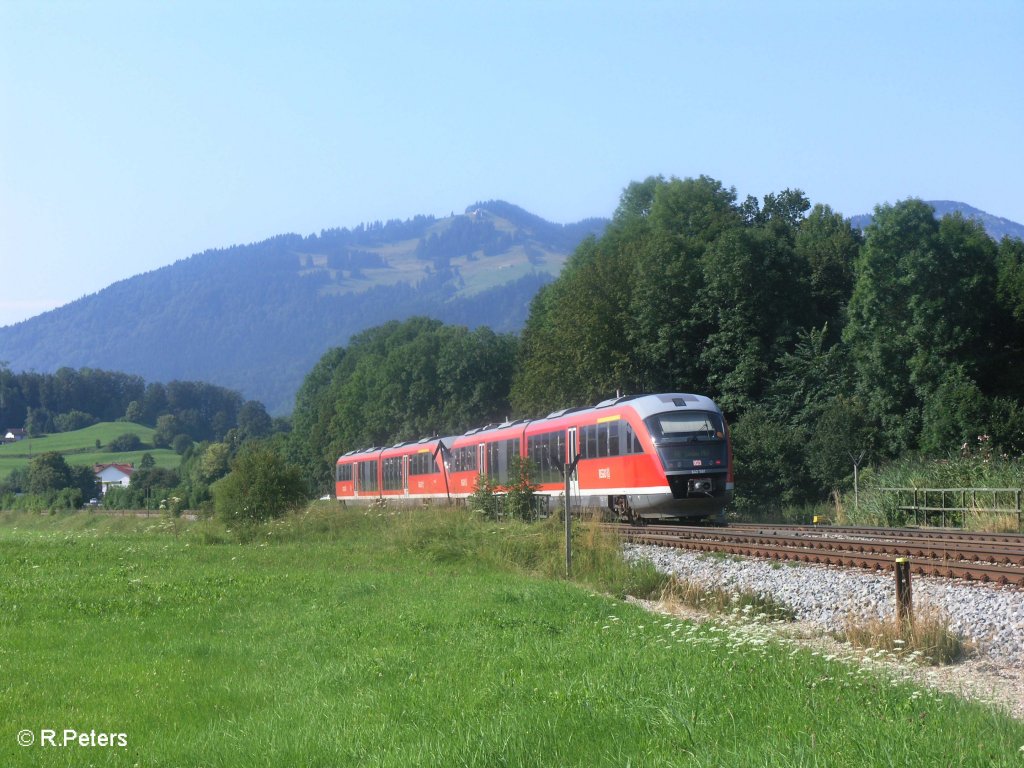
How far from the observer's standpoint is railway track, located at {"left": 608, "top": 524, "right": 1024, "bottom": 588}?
595 inches

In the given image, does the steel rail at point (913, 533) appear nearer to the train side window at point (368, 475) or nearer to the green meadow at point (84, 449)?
the train side window at point (368, 475)

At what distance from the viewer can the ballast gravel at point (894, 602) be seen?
33.0 ft

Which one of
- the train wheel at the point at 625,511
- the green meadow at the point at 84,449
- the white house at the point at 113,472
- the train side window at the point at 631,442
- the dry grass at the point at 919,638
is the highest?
the green meadow at the point at 84,449

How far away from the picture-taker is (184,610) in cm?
1579

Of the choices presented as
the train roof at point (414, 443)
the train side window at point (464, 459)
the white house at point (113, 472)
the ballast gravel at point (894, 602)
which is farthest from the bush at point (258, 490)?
the white house at point (113, 472)

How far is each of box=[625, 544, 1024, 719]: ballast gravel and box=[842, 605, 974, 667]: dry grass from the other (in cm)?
18

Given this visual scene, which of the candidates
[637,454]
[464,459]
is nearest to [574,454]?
[637,454]

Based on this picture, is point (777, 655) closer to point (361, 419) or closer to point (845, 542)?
point (845, 542)

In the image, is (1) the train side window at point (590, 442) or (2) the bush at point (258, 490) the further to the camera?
(2) the bush at point (258, 490)

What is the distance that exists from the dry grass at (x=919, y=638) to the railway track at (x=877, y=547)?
2784mm

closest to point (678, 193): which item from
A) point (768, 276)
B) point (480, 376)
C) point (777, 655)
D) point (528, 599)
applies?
point (768, 276)

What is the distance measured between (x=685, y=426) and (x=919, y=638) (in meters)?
16.5

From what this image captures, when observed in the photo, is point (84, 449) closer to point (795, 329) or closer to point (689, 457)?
point (795, 329)

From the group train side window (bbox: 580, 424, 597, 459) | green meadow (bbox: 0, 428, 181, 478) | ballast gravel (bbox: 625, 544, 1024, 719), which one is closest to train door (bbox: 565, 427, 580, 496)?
train side window (bbox: 580, 424, 597, 459)
